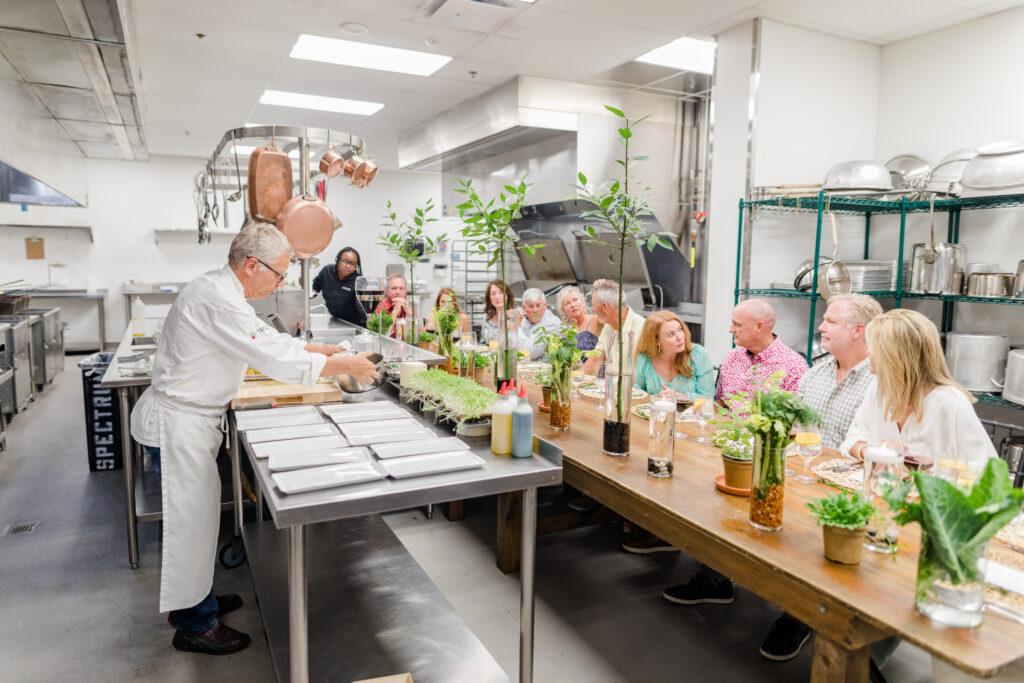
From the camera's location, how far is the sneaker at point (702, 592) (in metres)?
2.85

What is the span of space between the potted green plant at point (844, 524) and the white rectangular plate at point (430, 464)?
885 mm

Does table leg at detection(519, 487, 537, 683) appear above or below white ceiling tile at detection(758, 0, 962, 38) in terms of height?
below

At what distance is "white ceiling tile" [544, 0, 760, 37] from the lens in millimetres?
3949

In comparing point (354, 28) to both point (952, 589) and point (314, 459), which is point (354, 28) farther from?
point (952, 589)

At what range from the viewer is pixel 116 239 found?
995 centimetres

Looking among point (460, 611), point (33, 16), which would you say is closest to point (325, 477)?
point (460, 611)

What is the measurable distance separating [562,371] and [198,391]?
131 centimetres

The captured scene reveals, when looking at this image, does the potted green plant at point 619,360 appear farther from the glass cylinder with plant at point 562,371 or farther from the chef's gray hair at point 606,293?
the chef's gray hair at point 606,293

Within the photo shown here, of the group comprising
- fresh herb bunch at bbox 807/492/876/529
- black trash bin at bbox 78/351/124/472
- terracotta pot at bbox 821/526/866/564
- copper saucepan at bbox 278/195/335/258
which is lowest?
black trash bin at bbox 78/351/124/472

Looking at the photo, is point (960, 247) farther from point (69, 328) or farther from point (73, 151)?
point (69, 328)

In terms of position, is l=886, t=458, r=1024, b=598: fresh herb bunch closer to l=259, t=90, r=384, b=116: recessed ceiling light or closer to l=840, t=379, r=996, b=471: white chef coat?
l=840, t=379, r=996, b=471: white chef coat

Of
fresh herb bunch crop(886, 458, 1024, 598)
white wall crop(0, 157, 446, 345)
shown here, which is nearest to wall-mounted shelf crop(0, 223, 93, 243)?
white wall crop(0, 157, 446, 345)

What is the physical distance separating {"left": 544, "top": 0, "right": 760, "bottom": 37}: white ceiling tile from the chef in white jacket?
2.55 meters

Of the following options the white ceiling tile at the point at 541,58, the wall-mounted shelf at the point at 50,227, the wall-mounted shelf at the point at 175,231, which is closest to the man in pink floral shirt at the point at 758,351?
the white ceiling tile at the point at 541,58
